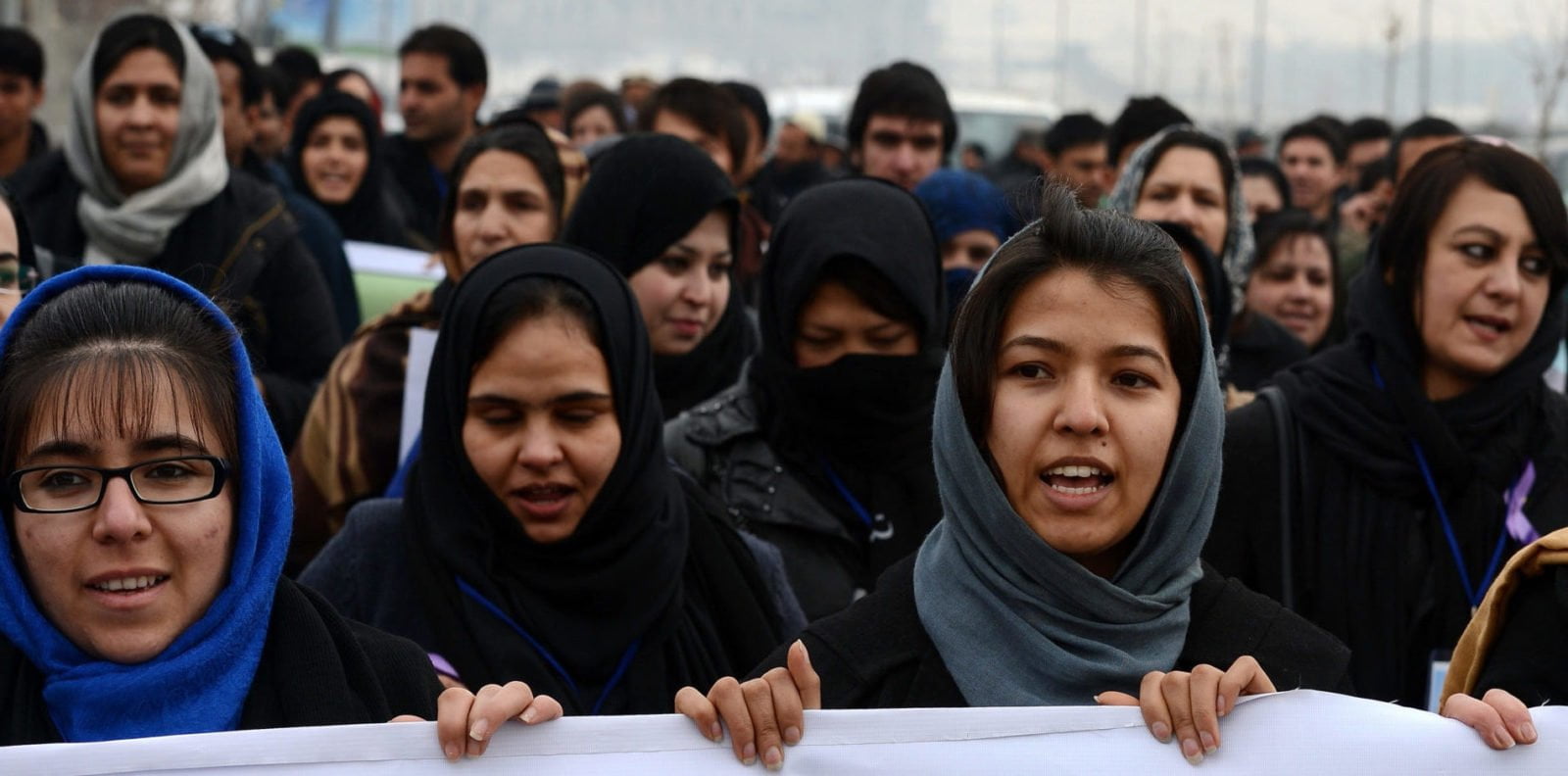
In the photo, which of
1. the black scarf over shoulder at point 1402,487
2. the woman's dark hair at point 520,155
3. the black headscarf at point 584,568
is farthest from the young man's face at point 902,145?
the black headscarf at point 584,568

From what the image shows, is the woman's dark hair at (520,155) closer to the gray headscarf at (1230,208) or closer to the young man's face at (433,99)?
the gray headscarf at (1230,208)

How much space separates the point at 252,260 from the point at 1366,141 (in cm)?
833

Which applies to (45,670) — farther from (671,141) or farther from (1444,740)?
(671,141)

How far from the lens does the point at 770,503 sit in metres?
4.12

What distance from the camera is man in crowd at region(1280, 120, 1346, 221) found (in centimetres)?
1081

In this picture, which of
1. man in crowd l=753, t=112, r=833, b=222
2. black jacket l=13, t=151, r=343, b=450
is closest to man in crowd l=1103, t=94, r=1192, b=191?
man in crowd l=753, t=112, r=833, b=222

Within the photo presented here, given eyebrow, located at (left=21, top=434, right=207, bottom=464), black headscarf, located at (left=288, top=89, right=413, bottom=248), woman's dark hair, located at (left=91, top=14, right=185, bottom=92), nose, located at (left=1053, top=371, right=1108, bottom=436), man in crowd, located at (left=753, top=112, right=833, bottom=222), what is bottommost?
man in crowd, located at (left=753, top=112, right=833, bottom=222)

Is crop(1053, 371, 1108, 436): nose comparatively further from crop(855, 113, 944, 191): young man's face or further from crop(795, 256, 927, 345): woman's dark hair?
crop(855, 113, 944, 191): young man's face

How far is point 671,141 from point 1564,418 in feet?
7.39

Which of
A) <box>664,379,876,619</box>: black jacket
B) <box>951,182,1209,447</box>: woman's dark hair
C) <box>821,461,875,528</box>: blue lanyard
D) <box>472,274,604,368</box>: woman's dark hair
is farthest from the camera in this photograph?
Result: <box>821,461,875,528</box>: blue lanyard

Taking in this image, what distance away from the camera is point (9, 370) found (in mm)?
2658

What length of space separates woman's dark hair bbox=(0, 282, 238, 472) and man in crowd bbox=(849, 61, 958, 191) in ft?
16.3

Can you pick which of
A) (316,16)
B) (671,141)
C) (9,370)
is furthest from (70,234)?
(316,16)

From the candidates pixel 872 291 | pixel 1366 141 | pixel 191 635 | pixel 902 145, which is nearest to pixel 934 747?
pixel 191 635
